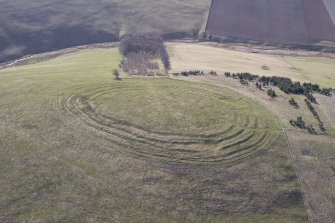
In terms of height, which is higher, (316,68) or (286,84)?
(286,84)

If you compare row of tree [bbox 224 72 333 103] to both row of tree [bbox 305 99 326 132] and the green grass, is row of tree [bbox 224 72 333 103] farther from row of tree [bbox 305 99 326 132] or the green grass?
the green grass

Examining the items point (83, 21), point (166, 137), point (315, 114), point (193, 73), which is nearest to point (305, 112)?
point (315, 114)

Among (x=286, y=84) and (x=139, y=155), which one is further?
(x=286, y=84)

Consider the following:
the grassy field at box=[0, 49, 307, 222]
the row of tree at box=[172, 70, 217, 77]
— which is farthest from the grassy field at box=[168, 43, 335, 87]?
the grassy field at box=[0, 49, 307, 222]

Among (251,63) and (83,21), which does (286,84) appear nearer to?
(251,63)

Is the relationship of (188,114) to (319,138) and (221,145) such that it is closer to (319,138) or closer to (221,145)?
(221,145)

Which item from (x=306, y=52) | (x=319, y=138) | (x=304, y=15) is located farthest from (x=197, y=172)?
(x=304, y=15)

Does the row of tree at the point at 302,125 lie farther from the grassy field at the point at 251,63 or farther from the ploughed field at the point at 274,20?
the ploughed field at the point at 274,20
